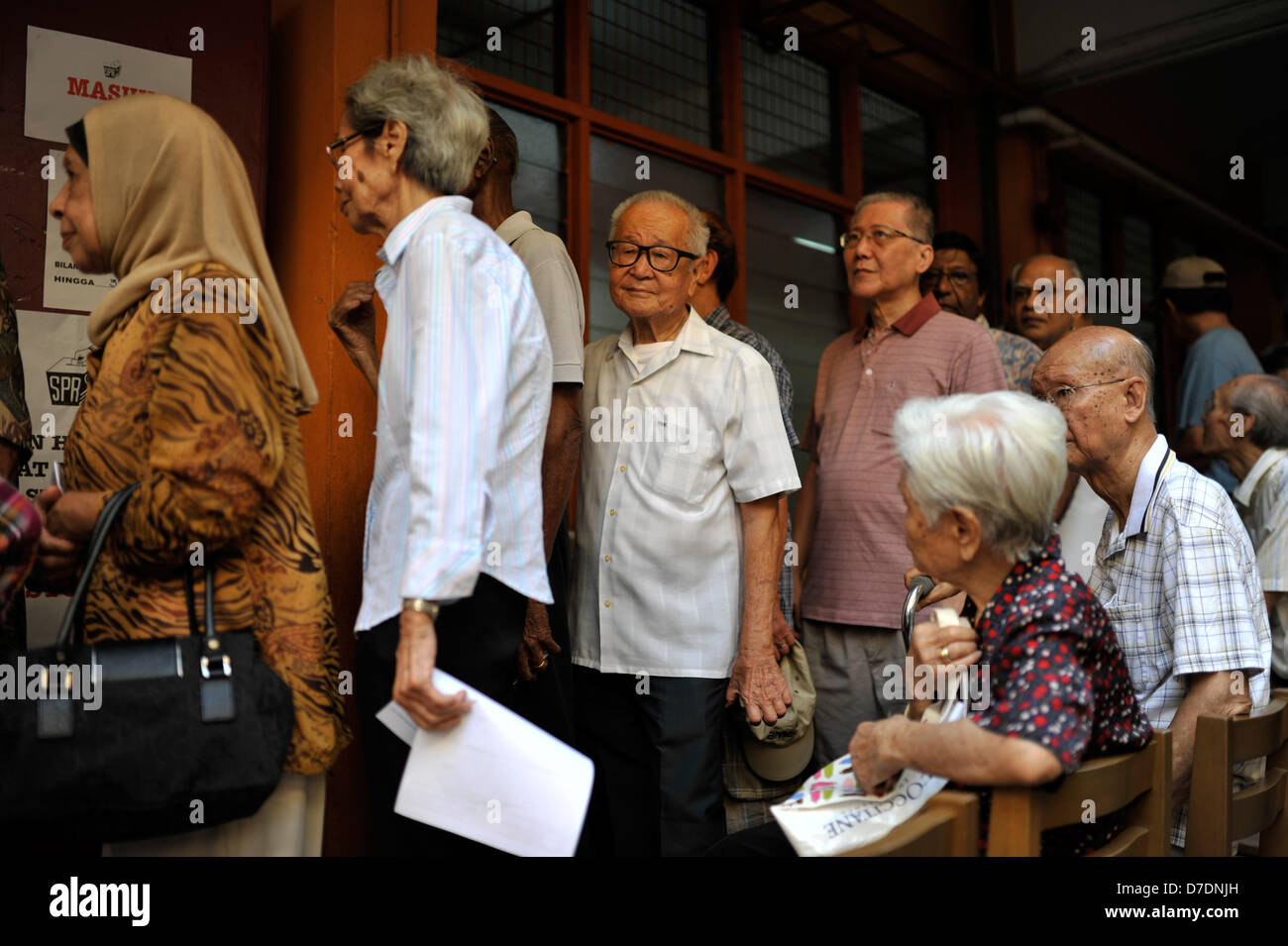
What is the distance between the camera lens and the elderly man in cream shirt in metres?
2.68

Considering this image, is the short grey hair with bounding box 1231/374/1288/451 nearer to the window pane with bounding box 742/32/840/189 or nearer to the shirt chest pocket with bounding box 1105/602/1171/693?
the shirt chest pocket with bounding box 1105/602/1171/693

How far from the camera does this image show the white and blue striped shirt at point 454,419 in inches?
69.2

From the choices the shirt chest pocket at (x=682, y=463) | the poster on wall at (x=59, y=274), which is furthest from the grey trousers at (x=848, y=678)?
the poster on wall at (x=59, y=274)

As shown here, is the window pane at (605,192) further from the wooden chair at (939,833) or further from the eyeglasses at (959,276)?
the wooden chair at (939,833)

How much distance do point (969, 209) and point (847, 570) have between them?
3042 millimetres

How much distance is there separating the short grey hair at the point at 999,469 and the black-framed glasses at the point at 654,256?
113 cm

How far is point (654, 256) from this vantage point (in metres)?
2.79

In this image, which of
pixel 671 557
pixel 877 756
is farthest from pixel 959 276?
pixel 877 756

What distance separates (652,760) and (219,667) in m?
1.31

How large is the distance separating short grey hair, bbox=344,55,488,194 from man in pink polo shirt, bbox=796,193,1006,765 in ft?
5.09

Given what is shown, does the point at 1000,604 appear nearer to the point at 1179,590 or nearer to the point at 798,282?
the point at 1179,590

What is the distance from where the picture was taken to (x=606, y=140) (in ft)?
13.2

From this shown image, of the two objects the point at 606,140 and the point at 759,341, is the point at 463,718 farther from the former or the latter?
the point at 606,140
